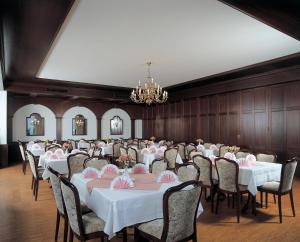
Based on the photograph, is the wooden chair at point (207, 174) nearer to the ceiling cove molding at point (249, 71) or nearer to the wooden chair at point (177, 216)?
the wooden chair at point (177, 216)

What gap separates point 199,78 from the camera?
8938 millimetres

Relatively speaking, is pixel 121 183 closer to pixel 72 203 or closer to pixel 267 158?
pixel 72 203

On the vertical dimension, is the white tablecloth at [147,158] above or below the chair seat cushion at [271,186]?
above

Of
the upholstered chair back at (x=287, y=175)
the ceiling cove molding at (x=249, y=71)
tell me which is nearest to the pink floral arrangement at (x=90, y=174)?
the upholstered chair back at (x=287, y=175)

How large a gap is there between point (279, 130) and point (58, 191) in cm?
682

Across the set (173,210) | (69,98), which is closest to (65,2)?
(173,210)

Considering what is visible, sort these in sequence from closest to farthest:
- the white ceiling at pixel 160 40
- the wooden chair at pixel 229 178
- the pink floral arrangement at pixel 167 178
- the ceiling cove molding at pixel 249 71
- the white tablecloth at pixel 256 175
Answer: the pink floral arrangement at pixel 167 178 < the white ceiling at pixel 160 40 < the wooden chair at pixel 229 178 < the white tablecloth at pixel 256 175 < the ceiling cove molding at pixel 249 71

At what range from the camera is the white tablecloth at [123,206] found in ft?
7.96

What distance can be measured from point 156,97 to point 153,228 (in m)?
5.26

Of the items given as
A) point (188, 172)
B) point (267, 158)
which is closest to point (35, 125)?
point (188, 172)

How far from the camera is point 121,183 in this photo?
2875 mm

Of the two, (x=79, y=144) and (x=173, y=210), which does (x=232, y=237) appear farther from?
(x=79, y=144)

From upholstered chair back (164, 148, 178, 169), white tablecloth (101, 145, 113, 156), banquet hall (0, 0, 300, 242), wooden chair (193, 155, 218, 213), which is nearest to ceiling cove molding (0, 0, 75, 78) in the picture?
banquet hall (0, 0, 300, 242)

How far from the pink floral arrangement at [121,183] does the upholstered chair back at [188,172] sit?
3.07 feet
